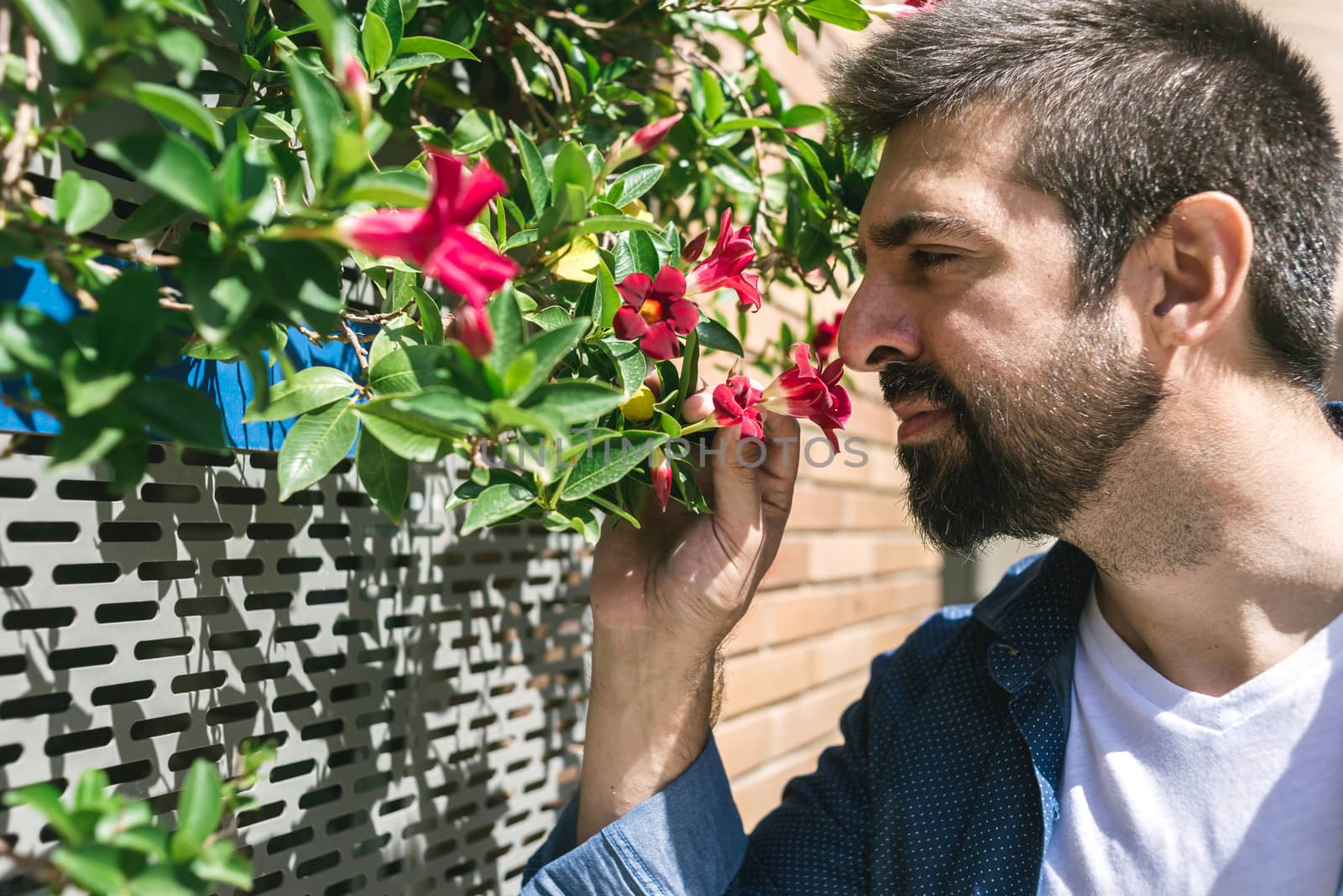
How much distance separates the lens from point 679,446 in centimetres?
85

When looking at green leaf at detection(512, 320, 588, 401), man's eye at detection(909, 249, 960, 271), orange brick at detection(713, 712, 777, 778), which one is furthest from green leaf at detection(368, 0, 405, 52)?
orange brick at detection(713, 712, 777, 778)

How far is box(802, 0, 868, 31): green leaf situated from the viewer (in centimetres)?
90

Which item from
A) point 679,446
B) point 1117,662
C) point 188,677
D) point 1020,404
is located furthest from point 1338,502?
point 188,677

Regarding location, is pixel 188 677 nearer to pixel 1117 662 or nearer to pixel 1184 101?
pixel 1117 662

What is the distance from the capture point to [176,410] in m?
0.44

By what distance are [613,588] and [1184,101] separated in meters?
0.91

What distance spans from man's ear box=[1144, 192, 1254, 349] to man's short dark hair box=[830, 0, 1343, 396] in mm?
30

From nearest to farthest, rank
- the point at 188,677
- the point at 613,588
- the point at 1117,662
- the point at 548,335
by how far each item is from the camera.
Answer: the point at 548,335 < the point at 188,677 < the point at 613,588 < the point at 1117,662

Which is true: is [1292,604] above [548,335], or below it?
below

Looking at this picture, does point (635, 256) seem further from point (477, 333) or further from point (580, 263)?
point (477, 333)

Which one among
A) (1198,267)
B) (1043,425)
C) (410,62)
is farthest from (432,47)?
(1198,267)

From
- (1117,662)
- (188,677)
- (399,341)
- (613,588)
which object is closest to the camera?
(399,341)

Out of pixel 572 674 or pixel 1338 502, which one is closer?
pixel 1338 502

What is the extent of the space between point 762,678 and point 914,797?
0.54 m
